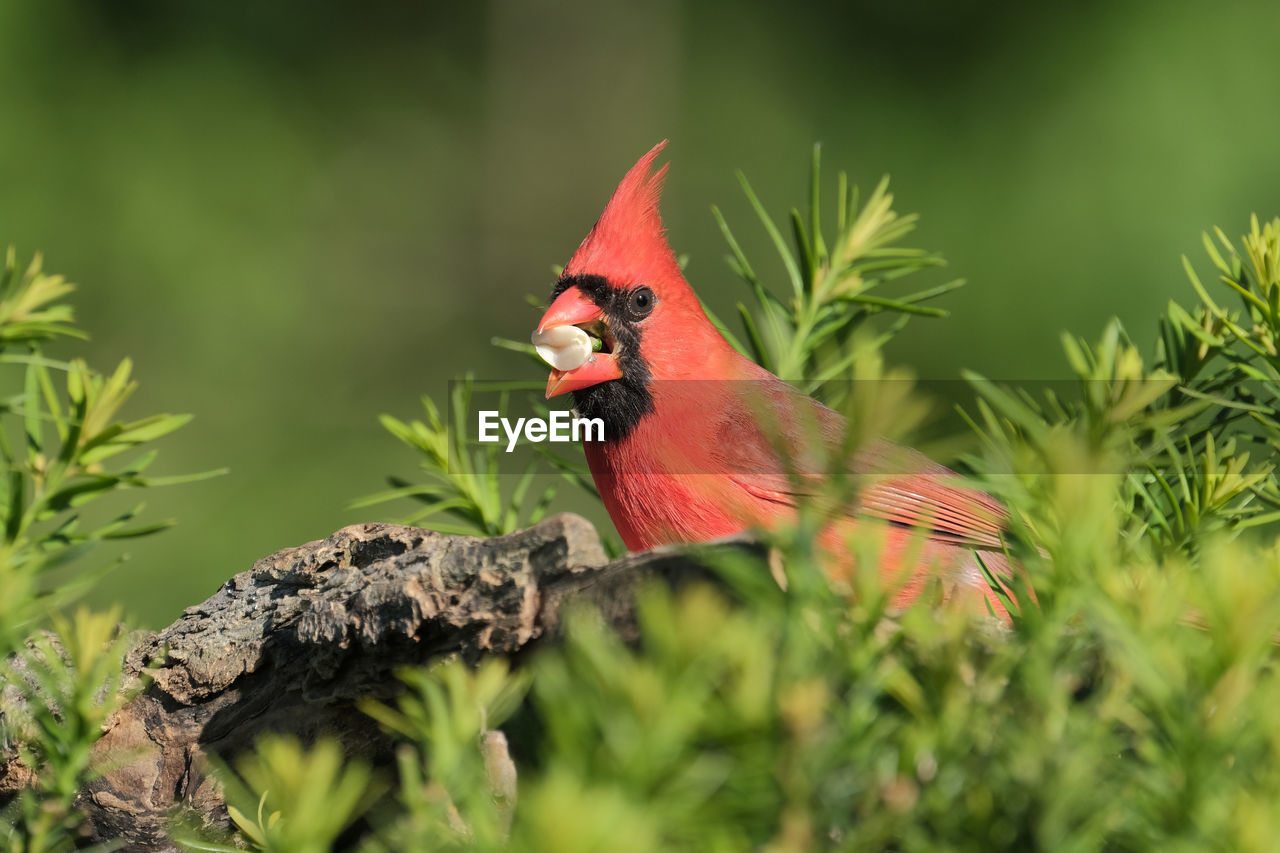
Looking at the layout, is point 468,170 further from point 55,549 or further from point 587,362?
point 55,549

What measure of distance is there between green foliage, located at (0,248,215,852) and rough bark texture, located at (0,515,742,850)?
8 cm

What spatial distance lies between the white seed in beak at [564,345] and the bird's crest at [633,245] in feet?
0.40

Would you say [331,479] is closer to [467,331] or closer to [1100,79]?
[467,331]

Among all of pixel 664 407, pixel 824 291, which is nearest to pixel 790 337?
pixel 824 291

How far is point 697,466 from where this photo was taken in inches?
61.2

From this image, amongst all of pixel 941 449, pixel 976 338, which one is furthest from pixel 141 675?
pixel 976 338

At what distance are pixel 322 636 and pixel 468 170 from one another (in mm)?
4453

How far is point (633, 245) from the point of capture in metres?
1.74

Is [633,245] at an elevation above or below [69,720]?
above

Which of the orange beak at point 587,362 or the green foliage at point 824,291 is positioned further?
the orange beak at point 587,362

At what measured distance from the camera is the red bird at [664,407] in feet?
4.82

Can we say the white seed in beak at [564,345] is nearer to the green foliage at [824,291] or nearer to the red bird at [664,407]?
the red bird at [664,407]

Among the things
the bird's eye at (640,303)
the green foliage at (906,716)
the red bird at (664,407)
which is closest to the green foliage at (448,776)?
the green foliage at (906,716)

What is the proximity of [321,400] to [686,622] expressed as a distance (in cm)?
411
